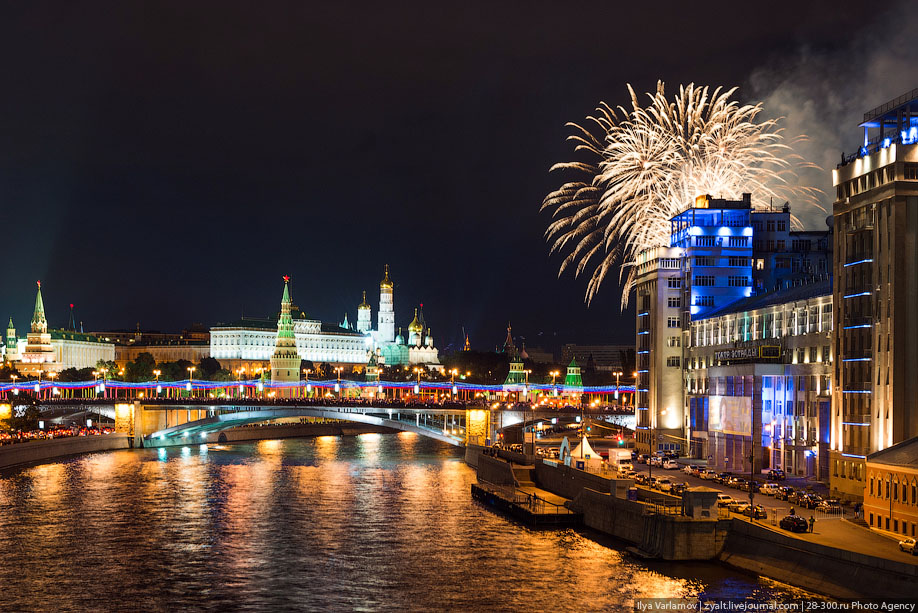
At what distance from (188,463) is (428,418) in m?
30.4

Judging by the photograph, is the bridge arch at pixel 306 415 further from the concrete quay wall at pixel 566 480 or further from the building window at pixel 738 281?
the concrete quay wall at pixel 566 480

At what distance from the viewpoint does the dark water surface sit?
147ft

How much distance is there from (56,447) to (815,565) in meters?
79.8


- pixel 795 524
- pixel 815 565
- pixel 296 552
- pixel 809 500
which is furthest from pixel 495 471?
pixel 815 565

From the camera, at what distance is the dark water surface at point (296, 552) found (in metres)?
44.9

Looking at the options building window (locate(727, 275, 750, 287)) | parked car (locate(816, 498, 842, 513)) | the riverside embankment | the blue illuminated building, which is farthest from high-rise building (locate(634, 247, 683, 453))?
parked car (locate(816, 498, 842, 513))

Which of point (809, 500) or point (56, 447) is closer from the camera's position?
point (809, 500)

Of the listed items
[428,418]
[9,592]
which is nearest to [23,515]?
[9,592]

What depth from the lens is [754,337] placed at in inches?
3108

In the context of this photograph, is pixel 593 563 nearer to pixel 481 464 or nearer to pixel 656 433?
pixel 481 464

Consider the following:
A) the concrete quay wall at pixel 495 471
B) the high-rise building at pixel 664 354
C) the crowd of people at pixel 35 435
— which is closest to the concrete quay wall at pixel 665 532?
the concrete quay wall at pixel 495 471

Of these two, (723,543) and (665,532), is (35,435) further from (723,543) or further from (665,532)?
(723,543)

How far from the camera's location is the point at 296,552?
54.7 meters

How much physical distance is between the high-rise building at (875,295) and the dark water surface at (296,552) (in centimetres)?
1403
